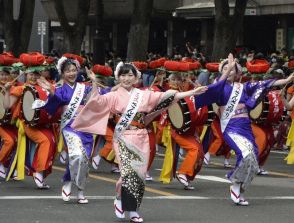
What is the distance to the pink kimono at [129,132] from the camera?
9.27 metres

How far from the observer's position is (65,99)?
35.3ft

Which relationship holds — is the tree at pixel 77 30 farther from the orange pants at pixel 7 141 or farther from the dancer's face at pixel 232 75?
the dancer's face at pixel 232 75

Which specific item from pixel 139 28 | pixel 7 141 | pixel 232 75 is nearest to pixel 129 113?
pixel 232 75

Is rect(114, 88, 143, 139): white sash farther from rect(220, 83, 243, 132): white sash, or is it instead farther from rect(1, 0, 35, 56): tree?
rect(1, 0, 35, 56): tree

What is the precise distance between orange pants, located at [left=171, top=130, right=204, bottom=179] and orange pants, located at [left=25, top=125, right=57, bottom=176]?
1736 millimetres

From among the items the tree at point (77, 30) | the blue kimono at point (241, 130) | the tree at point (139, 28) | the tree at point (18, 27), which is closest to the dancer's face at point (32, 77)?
the blue kimono at point (241, 130)

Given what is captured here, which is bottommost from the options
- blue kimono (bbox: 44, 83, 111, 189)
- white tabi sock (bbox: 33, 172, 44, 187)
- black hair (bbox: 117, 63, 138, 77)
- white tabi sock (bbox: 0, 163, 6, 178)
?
white tabi sock (bbox: 0, 163, 6, 178)

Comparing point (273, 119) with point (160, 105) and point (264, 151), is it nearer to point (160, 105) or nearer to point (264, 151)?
point (264, 151)

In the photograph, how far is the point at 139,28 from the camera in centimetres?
2225

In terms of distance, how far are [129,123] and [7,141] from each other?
410cm

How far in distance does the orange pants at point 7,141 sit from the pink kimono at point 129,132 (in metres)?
3.54

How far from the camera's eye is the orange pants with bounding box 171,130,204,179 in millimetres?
11992

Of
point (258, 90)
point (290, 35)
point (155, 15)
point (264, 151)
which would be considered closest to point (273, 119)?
point (264, 151)

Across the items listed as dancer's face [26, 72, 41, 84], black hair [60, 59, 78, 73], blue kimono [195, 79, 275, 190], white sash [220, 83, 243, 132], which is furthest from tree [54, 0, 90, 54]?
white sash [220, 83, 243, 132]
